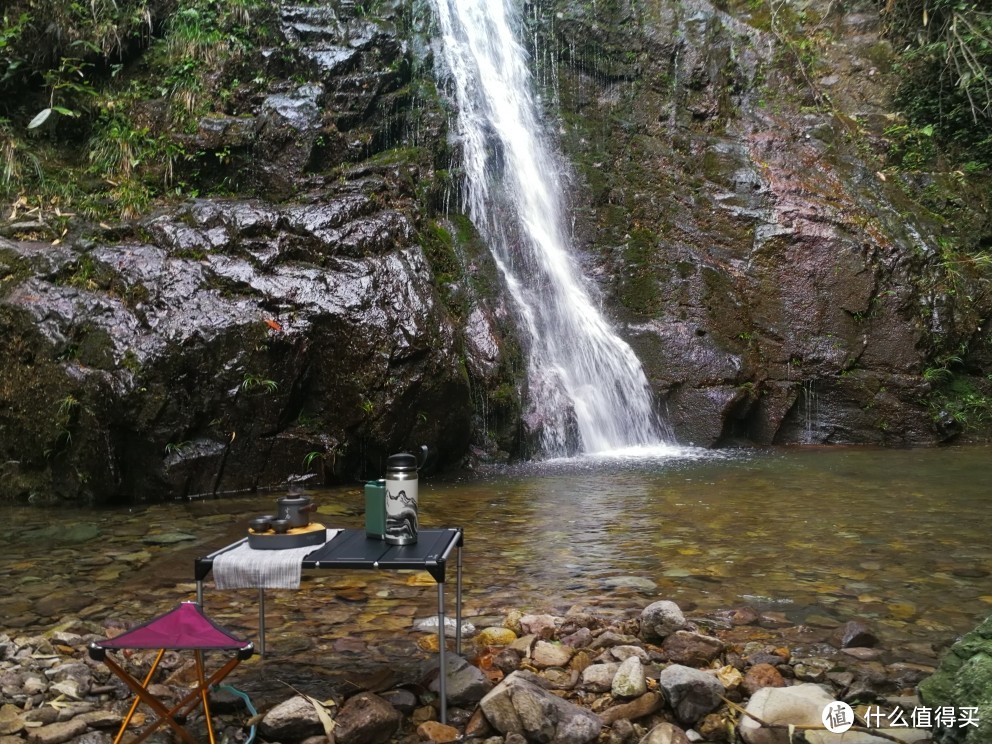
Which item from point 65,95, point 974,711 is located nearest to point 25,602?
point 974,711

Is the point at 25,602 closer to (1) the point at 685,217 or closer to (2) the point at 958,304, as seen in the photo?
(1) the point at 685,217

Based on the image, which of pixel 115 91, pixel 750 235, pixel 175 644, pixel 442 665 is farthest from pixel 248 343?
pixel 750 235

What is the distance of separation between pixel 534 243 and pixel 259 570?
8.71 meters

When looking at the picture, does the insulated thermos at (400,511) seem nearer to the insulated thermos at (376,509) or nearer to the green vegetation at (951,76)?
the insulated thermos at (376,509)

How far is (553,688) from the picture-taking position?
8.99 feet

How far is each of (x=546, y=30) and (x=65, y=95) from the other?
7835 mm

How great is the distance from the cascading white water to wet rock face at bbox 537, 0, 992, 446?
1.63ft

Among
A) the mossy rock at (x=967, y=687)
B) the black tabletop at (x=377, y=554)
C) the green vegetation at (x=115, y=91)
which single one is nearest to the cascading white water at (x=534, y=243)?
the green vegetation at (x=115, y=91)

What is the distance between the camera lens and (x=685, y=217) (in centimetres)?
1124

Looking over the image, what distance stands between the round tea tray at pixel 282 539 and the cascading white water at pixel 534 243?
624cm

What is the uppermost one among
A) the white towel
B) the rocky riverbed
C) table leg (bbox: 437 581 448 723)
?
the white towel

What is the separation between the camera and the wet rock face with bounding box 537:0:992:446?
10039mm

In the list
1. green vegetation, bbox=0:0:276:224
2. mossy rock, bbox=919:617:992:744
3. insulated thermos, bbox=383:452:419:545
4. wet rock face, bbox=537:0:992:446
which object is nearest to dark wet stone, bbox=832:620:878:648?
mossy rock, bbox=919:617:992:744

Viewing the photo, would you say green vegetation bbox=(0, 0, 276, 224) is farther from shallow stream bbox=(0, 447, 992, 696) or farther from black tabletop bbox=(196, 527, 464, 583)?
black tabletop bbox=(196, 527, 464, 583)
